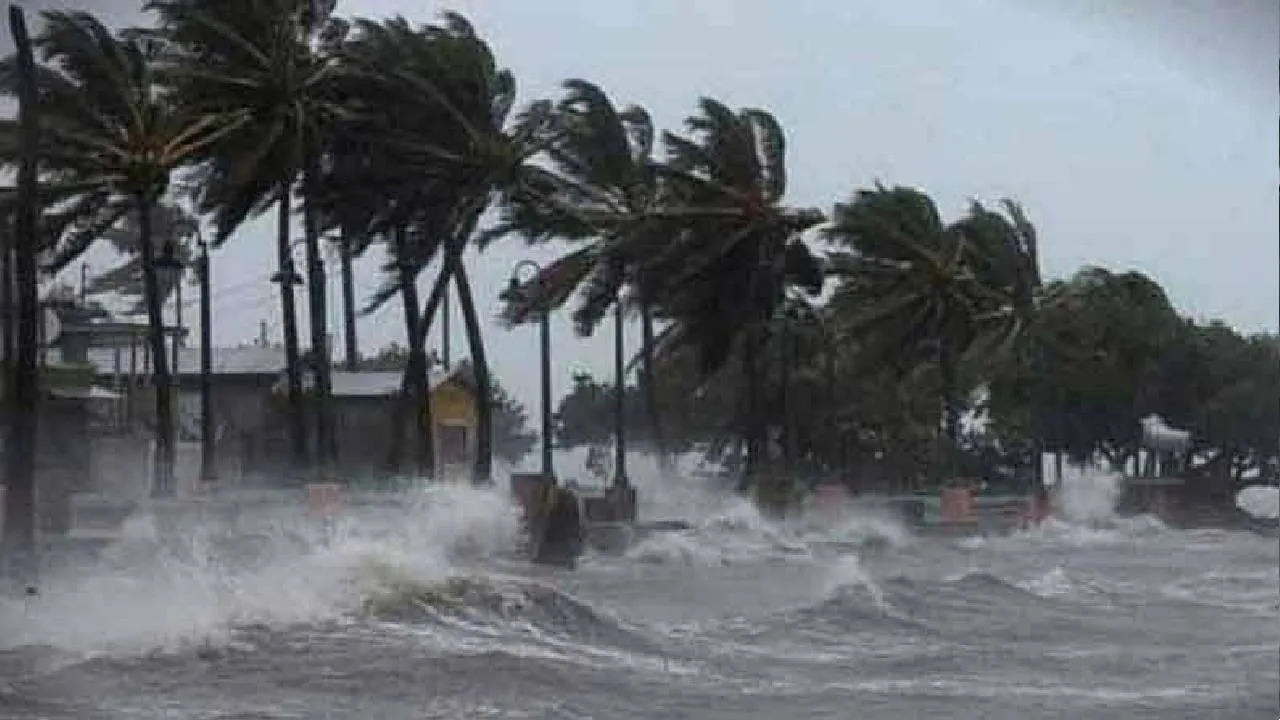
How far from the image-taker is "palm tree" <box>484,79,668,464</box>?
6363 millimetres

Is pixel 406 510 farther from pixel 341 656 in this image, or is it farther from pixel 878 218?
pixel 878 218

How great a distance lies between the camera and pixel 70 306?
627cm

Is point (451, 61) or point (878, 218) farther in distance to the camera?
point (878, 218)

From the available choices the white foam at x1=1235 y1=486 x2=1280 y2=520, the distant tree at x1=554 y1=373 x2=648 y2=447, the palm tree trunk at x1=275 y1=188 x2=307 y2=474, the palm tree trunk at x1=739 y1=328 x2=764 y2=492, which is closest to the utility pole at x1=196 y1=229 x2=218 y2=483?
the palm tree trunk at x1=275 y1=188 x2=307 y2=474

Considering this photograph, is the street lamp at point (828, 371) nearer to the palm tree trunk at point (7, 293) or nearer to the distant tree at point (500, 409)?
the distant tree at point (500, 409)

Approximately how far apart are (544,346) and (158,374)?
1073 mm

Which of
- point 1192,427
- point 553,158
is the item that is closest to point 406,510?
point 553,158

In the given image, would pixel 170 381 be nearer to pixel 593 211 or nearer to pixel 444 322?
pixel 444 322

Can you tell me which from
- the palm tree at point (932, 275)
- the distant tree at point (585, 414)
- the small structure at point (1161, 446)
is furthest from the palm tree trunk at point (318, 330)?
the small structure at point (1161, 446)

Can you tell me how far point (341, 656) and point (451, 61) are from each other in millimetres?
2027

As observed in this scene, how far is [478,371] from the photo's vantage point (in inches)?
254

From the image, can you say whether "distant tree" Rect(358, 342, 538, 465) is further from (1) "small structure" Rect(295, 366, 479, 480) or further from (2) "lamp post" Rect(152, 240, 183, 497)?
(2) "lamp post" Rect(152, 240, 183, 497)

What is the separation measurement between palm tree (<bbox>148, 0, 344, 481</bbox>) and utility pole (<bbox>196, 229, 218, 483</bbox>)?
9 centimetres

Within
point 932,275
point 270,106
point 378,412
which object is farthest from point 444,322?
point 932,275
